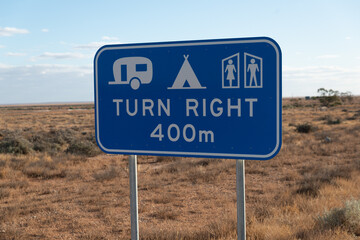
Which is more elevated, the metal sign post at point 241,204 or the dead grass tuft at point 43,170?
the metal sign post at point 241,204

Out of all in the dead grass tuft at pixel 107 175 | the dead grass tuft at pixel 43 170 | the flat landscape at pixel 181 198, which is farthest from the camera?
the dead grass tuft at pixel 43 170

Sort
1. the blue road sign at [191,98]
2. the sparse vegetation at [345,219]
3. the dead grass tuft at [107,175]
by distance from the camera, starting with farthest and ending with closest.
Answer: the dead grass tuft at [107,175] → the sparse vegetation at [345,219] → the blue road sign at [191,98]

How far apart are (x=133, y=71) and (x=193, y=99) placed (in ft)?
1.73

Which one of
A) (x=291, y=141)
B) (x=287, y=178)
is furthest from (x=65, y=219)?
(x=291, y=141)

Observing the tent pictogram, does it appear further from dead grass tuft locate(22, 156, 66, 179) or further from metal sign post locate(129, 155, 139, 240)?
dead grass tuft locate(22, 156, 66, 179)

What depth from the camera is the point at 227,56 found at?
2.41 metres

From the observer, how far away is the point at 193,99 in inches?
99.4

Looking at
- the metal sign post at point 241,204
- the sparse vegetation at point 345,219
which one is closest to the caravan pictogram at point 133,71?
the metal sign post at point 241,204

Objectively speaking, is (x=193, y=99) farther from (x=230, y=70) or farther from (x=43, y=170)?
(x=43, y=170)

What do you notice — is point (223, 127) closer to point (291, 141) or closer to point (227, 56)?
point (227, 56)

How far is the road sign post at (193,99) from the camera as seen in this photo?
2330 millimetres

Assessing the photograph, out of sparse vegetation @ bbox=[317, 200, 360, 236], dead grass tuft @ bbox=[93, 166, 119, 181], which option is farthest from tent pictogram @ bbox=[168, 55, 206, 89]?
dead grass tuft @ bbox=[93, 166, 119, 181]

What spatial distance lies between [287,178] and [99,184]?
225 inches

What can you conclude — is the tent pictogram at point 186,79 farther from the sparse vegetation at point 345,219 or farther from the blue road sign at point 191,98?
the sparse vegetation at point 345,219
